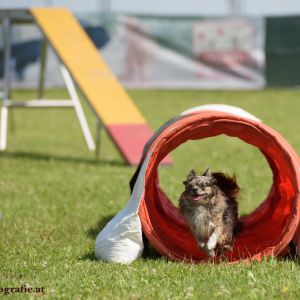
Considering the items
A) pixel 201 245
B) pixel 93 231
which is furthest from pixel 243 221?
pixel 201 245

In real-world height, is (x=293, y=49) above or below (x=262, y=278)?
below

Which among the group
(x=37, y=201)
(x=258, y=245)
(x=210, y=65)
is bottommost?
(x=210, y=65)

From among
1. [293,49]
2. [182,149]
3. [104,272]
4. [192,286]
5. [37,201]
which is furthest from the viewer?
[293,49]

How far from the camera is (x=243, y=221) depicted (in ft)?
24.7

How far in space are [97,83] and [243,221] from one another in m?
5.07

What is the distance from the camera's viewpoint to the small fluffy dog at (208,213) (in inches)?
237

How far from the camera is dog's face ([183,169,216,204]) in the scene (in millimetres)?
5996

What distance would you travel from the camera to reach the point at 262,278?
539 cm

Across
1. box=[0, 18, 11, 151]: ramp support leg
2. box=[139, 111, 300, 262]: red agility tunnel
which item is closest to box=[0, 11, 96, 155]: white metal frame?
box=[0, 18, 11, 151]: ramp support leg

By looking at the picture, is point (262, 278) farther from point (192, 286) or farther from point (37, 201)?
point (37, 201)

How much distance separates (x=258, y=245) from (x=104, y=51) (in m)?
18.1

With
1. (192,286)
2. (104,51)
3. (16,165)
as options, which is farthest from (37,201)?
(104,51)

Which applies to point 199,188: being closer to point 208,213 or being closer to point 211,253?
point 208,213

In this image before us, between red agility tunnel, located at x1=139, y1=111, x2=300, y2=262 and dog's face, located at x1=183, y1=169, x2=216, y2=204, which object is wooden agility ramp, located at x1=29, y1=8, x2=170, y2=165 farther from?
dog's face, located at x1=183, y1=169, x2=216, y2=204
